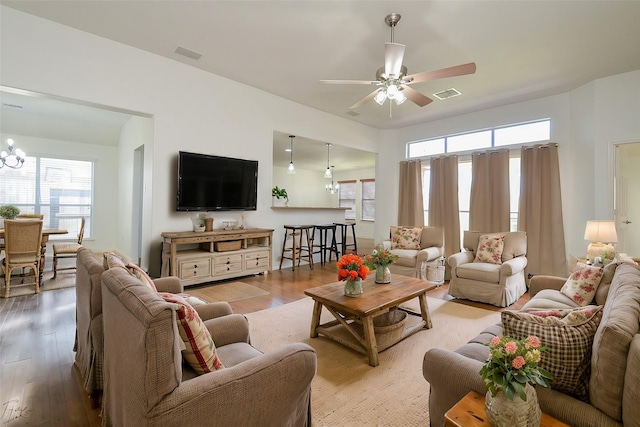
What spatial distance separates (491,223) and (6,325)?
6.78 meters

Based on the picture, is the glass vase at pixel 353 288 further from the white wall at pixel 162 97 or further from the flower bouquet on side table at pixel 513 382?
the white wall at pixel 162 97

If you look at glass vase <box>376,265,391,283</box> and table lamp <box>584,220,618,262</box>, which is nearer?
glass vase <box>376,265,391,283</box>

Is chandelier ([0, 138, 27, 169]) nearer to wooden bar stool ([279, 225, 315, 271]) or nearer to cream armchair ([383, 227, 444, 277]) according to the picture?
wooden bar stool ([279, 225, 315, 271])

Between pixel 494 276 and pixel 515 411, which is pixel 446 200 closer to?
pixel 494 276

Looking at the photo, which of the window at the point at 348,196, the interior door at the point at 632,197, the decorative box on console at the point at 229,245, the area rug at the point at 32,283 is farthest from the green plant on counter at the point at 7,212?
the interior door at the point at 632,197

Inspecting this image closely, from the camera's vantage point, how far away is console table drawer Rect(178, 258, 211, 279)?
411cm

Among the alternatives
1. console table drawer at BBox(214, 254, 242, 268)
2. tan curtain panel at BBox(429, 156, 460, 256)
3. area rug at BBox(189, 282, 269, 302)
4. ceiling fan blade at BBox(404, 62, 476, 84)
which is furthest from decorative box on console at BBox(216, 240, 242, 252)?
tan curtain panel at BBox(429, 156, 460, 256)

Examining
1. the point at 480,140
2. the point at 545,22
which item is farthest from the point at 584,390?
the point at 480,140

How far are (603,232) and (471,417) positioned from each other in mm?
3933

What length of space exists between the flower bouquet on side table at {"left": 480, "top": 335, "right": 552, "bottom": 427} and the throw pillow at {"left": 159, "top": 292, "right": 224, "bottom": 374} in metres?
1.06

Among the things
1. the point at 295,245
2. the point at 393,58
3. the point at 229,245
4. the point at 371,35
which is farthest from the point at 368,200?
the point at 393,58

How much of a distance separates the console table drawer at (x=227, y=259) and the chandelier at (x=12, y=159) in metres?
4.36

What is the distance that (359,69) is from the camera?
414 centimetres

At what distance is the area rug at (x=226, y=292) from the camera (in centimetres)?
388
